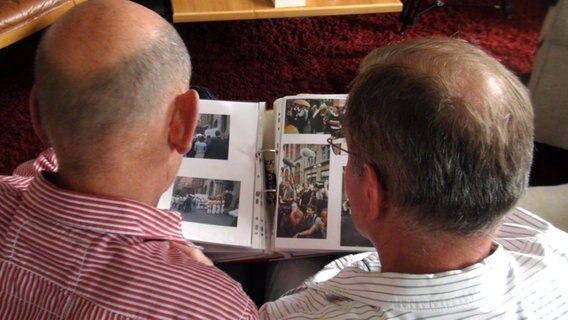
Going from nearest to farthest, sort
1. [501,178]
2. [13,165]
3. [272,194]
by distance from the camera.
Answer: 1. [501,178]
2. [272,194]
3. [13,165]

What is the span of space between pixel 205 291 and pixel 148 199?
7.0 inches

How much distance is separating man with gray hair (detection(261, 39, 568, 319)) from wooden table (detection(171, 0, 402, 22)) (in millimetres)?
1089

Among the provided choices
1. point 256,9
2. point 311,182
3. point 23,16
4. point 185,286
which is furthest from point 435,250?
point 23,16

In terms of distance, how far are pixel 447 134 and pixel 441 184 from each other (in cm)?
7

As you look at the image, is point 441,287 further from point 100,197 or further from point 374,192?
point 100,197

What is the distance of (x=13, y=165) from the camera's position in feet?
6.11

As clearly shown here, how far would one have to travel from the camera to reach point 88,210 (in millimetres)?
705

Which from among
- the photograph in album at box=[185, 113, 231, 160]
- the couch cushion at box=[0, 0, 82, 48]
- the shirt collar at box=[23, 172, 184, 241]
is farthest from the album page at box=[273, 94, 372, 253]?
the couch cushion at box=[0, 0, 82, 48]

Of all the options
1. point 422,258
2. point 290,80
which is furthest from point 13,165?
point 422,258

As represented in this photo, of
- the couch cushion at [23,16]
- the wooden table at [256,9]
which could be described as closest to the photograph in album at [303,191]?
the wooden table at [256,9]

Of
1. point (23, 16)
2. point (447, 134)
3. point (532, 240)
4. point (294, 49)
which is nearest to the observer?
point (447, 134)

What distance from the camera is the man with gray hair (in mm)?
630

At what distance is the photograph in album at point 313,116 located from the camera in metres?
1.20

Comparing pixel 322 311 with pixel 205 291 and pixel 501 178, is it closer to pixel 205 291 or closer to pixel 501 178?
pixel 205 291
